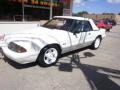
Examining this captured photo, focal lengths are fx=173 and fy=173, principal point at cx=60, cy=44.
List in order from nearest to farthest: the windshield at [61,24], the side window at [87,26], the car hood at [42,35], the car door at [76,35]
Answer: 1. the car hood at [42,35]
2. the car door at [76,35]
3. the windshield at [61,24]
4. the side window at [87,26]

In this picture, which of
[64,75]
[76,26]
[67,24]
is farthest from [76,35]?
[64,75]

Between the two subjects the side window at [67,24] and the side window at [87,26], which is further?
the side window at [87,26]

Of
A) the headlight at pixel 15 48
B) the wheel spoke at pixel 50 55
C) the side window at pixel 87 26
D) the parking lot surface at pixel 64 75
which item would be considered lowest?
the parking lot surface at pixel 64 75

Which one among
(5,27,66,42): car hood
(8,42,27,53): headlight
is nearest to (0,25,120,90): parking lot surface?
(8,42,27,53): headlight

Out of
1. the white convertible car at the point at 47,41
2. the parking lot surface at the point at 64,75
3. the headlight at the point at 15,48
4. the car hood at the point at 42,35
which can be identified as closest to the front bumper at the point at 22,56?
the white convertible car at the point at 47,41

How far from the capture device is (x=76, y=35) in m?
6.30

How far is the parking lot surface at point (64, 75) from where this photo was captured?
413 cm

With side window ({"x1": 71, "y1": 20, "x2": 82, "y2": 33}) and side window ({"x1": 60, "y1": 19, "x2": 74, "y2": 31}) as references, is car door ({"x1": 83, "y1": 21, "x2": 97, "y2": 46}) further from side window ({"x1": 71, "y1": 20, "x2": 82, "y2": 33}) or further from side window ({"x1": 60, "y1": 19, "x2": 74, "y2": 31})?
side window ({"x1": 60, "y1": 19, "x2": 74, "y2": 31})

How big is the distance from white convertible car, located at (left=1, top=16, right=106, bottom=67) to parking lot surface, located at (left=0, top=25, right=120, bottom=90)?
351 millimetres

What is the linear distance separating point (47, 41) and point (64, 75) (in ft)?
3.70

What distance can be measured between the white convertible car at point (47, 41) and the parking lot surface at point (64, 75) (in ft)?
1.15

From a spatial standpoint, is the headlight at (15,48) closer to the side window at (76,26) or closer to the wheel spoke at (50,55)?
the wheel spoke at (50,55)

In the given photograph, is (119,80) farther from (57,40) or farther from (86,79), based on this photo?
(57,40)

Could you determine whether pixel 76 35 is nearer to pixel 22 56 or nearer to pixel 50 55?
pixel 50 55
